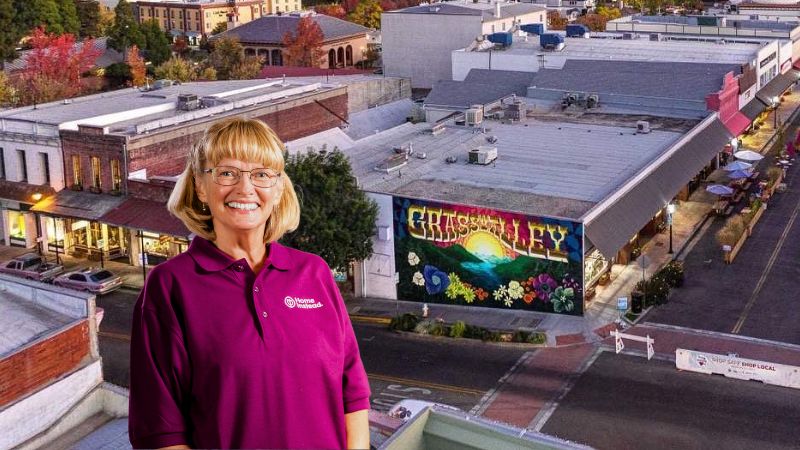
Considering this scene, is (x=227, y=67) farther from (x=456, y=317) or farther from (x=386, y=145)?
(x=456, y=317)

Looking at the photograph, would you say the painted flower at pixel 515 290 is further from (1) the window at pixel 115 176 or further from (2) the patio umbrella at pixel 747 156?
(2) the patio umbrella at pixel 747 156

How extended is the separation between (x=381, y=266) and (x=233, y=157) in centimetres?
3786

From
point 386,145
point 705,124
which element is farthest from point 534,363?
point 705,124

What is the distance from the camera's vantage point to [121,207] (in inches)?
1940

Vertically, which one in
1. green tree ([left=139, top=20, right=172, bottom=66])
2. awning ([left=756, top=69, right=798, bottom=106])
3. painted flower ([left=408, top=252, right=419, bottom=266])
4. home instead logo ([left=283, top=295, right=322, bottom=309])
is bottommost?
painted flower ([left=408, top=252, right=419, bottom=266])

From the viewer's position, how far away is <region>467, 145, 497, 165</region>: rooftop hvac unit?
162 feet

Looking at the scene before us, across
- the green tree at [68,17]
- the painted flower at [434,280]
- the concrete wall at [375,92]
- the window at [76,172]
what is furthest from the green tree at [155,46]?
the painted flower at [434,280]

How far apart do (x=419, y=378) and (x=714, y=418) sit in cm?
985

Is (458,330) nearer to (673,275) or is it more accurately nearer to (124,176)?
(673,275)

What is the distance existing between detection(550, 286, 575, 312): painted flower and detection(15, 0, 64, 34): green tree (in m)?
93.0

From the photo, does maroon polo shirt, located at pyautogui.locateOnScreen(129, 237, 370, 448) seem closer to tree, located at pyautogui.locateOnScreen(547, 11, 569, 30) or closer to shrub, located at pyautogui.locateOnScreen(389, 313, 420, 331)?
shrub, located at pyautogui.locateOnScreen(389, 313, 420, 331)

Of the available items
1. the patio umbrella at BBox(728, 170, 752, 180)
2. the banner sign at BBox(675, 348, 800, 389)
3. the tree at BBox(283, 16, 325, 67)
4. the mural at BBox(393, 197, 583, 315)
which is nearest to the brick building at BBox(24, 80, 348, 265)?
the mural at BBox(393, 197, 583, 315)

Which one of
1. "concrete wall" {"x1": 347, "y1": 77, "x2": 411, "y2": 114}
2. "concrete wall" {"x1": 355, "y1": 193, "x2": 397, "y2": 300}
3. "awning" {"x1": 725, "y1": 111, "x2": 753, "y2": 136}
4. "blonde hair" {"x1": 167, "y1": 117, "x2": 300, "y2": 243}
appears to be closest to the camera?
"blonde hair" {"x1": 167, "y1": 117, "x2": 300, "y2": 243}

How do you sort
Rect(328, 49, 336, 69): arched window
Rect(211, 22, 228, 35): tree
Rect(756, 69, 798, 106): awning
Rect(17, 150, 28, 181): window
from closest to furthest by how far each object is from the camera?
Rect(17, 150, 28, 181): window
Rect(756, 69, 798, 106): awning
Rect(328, 49, 336, 69): arched window
Rect(211, 22, 228, 35): tree
